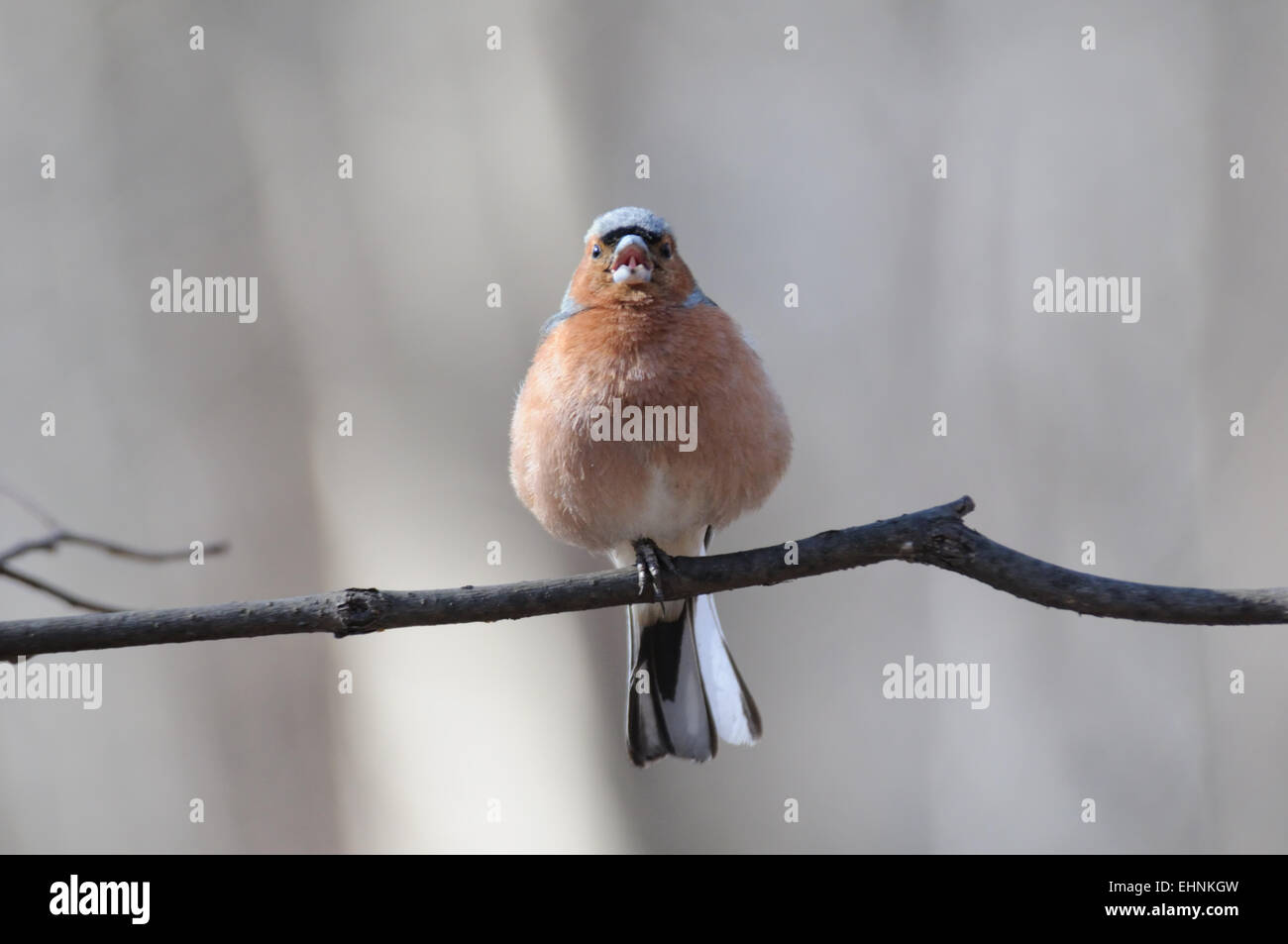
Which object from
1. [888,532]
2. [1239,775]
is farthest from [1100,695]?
[888,532]

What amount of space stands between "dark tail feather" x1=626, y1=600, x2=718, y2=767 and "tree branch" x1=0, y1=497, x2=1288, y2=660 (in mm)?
1765

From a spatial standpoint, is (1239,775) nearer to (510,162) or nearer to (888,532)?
(888,532)

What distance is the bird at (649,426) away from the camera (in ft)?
13.7

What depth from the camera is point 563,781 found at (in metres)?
6.63

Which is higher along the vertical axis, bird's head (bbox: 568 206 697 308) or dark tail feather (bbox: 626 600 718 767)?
bird's head (bbox: 568 206 697 308)

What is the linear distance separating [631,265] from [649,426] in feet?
2.39

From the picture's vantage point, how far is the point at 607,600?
10.6 feet

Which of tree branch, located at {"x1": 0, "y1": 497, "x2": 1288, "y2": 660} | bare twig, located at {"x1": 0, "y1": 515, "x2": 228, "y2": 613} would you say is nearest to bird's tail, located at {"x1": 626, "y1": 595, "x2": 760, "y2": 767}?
tree branch, located at {"x1": 0, "y1": 497, "x2": 1288, "y2": 660}

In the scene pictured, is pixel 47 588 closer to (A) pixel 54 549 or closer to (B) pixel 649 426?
(A) pixel 54 549

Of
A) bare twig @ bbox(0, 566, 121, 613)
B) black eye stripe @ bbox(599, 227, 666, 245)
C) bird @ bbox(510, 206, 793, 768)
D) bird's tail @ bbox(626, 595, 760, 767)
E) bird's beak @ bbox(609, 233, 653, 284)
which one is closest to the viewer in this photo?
bare twig @ bbox(0, 566, 121, 613)

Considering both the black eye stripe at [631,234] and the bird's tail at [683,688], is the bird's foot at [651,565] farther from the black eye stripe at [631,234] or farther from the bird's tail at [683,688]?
the black eye stripe at [631,234]

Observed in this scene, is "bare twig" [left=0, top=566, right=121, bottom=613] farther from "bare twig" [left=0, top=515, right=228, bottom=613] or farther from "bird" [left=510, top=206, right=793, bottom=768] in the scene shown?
"bird" [left=510, top=206, right=793, bottom=768]

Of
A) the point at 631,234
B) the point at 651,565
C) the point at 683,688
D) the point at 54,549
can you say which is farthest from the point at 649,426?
the point at 54,549

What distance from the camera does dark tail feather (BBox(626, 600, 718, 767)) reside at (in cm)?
485
